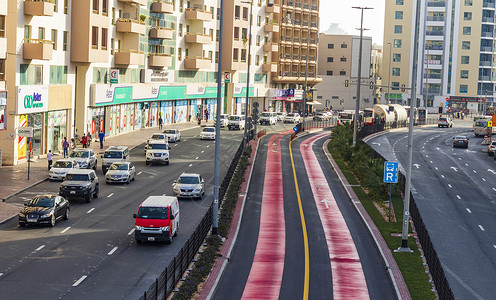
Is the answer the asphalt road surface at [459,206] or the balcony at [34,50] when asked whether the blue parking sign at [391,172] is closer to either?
the asphalt road surface at [459,206]

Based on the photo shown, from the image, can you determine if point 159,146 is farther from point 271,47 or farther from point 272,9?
point 272,9

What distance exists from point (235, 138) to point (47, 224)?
50.8m

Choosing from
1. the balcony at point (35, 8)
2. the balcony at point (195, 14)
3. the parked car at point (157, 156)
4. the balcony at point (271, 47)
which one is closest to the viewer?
the balcony at point (35, 8)

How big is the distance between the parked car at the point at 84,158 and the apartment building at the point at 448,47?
122m

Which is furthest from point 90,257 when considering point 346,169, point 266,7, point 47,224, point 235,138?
point 266,7

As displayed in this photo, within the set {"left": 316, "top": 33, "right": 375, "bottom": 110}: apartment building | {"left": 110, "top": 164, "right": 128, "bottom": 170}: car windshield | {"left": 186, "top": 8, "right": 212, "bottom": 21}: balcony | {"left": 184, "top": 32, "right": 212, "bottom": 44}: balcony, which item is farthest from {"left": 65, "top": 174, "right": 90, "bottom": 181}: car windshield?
{"left": 316, "top": 33, "right": 375, "bottom": 110}: apartment building

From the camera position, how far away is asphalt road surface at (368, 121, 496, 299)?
110 feet

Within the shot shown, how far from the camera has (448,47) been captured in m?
171

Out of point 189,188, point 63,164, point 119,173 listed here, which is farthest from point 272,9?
point 189,188

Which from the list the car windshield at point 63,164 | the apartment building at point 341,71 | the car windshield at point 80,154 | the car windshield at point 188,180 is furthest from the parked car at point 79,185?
the apartment building at point 341,71

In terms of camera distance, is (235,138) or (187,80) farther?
(187,80)

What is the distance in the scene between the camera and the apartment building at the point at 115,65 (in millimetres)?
58500

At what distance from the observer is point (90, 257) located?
32.1 meters

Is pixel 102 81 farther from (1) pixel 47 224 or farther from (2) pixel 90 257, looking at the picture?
(2) pixel 90 257
